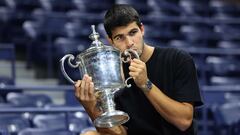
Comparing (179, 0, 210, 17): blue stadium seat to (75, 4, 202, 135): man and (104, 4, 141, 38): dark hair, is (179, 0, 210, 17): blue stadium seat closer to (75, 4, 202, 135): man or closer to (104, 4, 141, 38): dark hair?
(75, 4, 202, 135): man

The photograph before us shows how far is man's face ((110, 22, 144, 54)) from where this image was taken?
10.3ft

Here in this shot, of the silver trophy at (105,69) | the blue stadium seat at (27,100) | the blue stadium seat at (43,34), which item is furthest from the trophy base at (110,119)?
the blue stadium seat at (43,34)

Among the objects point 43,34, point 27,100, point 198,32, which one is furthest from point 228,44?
point 27,100

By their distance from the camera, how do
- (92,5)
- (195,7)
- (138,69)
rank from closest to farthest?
(138,69) → (92,5) → (195,7)

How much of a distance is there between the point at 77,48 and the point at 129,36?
4.81m

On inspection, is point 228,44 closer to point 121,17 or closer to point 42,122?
point 42,122

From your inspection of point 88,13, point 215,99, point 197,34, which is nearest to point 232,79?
point 197,34

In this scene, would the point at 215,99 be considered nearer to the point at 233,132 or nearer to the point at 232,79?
the point at 233,132

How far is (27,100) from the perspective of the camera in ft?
20.8

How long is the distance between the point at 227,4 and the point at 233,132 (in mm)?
4673

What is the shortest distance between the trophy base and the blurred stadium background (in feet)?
6.67

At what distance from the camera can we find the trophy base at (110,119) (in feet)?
10.0

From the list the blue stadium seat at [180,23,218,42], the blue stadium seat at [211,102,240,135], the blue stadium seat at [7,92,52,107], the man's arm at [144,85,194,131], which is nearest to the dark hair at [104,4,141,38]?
the man's arm at [144,85,194,131]

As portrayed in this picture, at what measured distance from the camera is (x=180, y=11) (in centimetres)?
993
